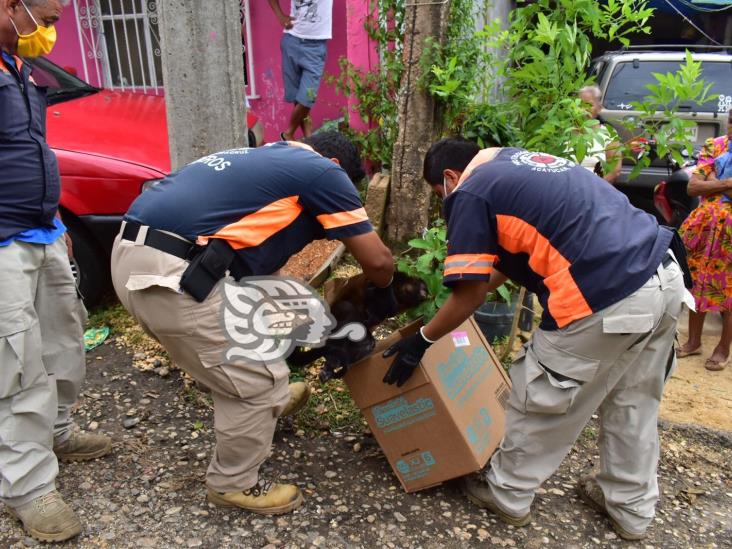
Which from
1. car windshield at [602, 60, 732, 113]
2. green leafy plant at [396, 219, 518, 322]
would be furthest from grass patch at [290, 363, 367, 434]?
car windshield at [602, 60, 732, 113]

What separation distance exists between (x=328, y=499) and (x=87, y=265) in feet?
7.23

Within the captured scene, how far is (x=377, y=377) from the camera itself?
2.54 meters

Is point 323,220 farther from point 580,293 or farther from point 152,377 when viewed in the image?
point 152,377

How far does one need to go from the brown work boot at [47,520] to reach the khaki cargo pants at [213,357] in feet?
1.76

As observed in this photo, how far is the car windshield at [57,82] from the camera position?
4.59 metres

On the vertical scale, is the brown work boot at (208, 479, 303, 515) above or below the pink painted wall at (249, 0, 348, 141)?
below

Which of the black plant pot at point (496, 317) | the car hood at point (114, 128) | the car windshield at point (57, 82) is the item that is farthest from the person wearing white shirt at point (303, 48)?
the black plant pot at point (496, 317)

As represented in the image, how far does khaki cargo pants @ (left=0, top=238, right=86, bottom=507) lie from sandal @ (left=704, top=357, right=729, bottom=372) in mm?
3822

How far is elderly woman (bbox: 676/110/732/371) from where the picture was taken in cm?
383

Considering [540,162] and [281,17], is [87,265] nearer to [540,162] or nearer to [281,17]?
[540,162]

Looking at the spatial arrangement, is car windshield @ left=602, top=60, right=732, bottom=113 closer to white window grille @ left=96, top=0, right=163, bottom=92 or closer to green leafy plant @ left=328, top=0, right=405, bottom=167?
green leafy plant @ left=328, top=0, right=405, bottom=167

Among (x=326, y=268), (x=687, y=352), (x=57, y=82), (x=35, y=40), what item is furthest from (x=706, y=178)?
(x=57, y=82)

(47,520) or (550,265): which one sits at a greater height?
(550,265)

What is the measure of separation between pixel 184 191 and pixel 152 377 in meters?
1.62
